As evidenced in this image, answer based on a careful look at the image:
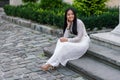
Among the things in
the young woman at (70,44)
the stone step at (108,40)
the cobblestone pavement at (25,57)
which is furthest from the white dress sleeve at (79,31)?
the stone step at (108,40)

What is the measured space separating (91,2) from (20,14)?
13.5ft

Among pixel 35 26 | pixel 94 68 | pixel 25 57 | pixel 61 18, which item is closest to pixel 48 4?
pixel 35 26

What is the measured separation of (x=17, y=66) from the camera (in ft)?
20.2

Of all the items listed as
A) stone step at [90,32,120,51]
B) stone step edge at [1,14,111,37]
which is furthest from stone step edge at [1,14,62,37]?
stone step at [90,32,120,51]

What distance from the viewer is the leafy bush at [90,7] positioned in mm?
8688

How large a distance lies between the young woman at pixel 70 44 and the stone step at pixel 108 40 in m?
0.57

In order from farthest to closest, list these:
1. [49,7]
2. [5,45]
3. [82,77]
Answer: [49,7] → [5,45] → [82,77]

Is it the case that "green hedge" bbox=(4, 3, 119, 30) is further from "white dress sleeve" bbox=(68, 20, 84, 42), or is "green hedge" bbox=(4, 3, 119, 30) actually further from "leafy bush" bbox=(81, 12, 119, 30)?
"white dress sleeve" bbox=(68, 20, 84, 42)

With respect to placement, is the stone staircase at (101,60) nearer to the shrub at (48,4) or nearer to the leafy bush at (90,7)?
the leafy bush at (90,7)

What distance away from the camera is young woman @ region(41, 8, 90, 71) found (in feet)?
18.7

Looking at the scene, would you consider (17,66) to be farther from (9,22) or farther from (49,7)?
(9,22)

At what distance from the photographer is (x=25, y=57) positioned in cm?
679

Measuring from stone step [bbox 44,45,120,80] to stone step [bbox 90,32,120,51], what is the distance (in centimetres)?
52

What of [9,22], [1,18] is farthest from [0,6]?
[9,22]
